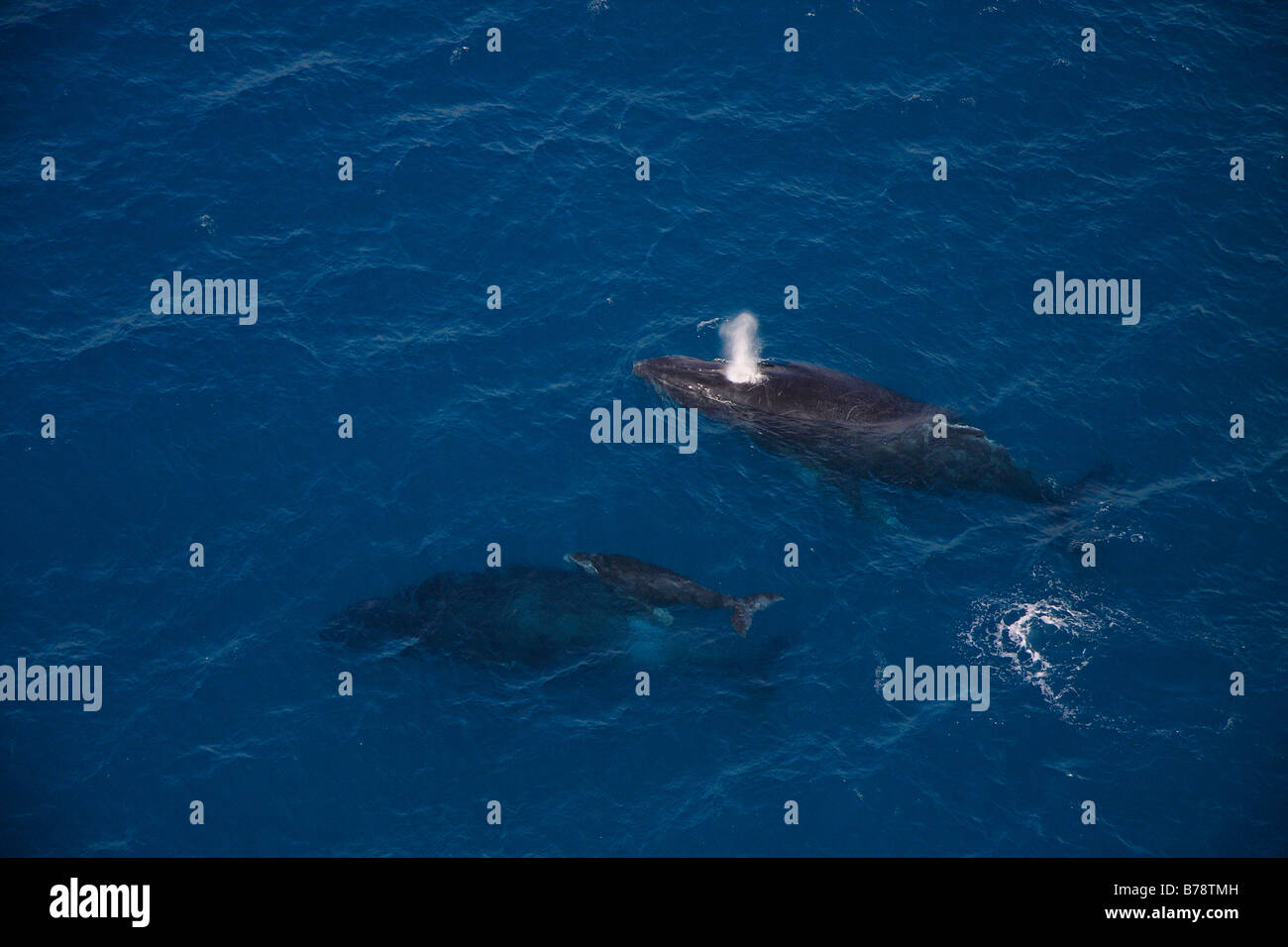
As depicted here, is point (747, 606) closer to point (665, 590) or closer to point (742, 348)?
point (665, 590)

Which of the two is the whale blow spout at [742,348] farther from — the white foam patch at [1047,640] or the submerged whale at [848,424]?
the white foam patch at [1047,640]

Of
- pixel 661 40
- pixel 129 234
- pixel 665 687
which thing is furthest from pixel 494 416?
pixel 661 40

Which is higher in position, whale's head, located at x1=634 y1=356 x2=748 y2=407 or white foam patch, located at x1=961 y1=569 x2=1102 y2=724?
whale's head, located at x1=634 y1=356 x2=748 y2=407

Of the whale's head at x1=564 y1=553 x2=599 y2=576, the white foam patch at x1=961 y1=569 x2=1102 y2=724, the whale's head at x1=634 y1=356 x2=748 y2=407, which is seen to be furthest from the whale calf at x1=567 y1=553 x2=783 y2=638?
the whale's head at x1=634 y1=356 x2=748 y2=407

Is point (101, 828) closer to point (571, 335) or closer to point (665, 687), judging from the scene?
point (665, 687)

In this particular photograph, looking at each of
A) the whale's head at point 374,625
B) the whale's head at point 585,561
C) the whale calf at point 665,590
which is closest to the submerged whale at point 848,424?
the whale calf at point 665,590

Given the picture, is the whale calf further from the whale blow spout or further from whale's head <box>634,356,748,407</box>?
the whale blow spout
